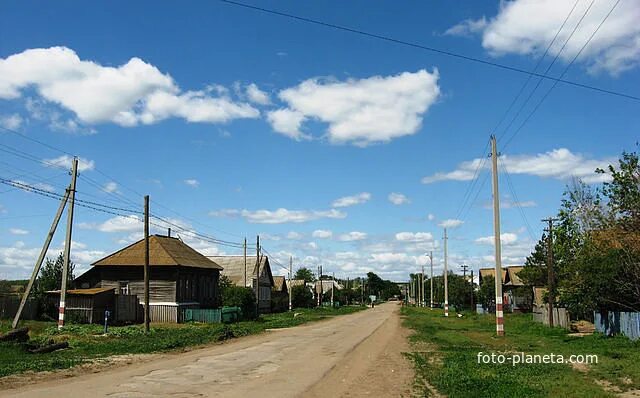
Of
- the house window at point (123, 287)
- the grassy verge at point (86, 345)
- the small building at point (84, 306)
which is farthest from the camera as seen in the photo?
the house window at point (123, 287)

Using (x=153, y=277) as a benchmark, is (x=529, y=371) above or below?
→ below

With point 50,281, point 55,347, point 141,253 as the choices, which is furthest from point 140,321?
point 55,347

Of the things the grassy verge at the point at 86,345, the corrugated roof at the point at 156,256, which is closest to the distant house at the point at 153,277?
the corrugated roof at the point at 156,256

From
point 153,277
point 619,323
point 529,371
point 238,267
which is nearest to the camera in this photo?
point 529,371

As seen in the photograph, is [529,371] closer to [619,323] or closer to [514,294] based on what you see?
[619,323]

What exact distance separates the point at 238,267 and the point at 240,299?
1120 inches

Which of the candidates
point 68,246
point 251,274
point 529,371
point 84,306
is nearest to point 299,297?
point 251,274

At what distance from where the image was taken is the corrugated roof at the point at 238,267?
259 ft

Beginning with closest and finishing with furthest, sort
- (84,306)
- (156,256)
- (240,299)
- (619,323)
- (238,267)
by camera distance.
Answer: (619,323) < (84,306) < (156,256) < (240,299) < (238,267)

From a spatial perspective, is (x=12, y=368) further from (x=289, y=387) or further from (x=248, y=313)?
(x=248, y=313)

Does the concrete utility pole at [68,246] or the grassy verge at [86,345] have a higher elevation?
the concrete utility pole at [68,246]

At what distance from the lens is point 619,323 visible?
90.2 ft

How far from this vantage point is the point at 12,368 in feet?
55.9

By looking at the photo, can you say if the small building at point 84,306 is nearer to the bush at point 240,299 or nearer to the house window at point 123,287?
Result: the house window at point 123,287
